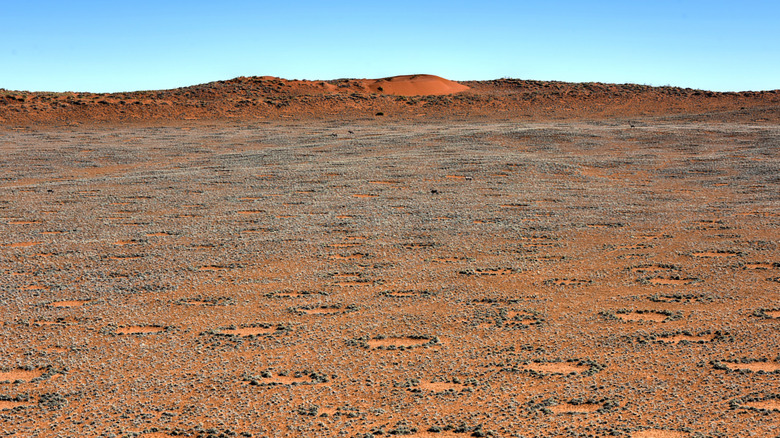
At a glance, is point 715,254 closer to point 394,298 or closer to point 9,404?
point 394,298

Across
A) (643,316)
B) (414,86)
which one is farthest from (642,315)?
(414,86)

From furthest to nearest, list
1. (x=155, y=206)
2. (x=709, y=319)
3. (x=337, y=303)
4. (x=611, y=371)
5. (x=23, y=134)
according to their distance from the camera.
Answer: (x=23, y=134)
(x=155, y=206)
(x=337, y=303)
(x=709, y=319)
(x=611, y=371)

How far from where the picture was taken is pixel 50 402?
4914mm

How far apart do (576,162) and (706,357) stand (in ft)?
38.8

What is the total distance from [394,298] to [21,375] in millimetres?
3722

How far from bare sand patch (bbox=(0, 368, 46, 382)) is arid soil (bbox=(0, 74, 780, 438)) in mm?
24

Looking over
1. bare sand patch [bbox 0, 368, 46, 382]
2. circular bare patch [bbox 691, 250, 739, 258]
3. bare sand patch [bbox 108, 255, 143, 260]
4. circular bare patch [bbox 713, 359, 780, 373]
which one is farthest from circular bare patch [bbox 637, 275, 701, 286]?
bare sand patch [bbox 108, 255, 143, 260]

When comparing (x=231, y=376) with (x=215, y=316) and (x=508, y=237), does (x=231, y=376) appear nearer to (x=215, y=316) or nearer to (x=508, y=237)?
(x=215, y=316)

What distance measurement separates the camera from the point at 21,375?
5.37 meters

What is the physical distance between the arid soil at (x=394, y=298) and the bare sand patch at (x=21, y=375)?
0.08 ft

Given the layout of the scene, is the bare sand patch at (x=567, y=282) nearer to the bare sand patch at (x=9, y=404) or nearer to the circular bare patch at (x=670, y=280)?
the circular bare patch at (x=670, y=280)

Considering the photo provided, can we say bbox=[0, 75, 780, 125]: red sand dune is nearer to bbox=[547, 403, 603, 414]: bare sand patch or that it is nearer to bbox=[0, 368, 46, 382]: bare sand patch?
bbox=[547, 403, 603, 414]: bare sand patch

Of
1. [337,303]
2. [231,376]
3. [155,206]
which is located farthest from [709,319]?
[155,206]

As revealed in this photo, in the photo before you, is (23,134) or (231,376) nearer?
(231,376)
